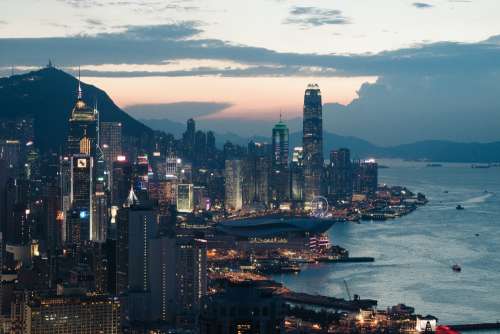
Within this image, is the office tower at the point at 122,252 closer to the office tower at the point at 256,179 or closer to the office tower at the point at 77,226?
the office tower at the point at 77,226

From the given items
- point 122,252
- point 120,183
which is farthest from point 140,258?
point 120,183

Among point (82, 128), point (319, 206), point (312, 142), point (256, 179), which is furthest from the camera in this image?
point (312, 142)

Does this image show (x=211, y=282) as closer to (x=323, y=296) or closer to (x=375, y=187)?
(x=323, y=296)

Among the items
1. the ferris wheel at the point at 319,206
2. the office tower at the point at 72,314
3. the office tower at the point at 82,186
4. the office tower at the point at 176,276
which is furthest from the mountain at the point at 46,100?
the office tower at the point at 72,314

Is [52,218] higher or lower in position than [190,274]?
higher

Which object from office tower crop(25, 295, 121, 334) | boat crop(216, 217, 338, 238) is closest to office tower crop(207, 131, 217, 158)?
boat crop(216, 217, 338, 238)

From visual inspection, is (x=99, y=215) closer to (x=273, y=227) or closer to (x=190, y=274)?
(x=273, y=227)
